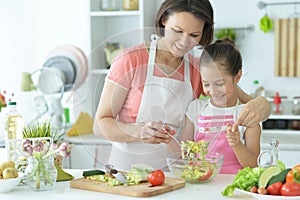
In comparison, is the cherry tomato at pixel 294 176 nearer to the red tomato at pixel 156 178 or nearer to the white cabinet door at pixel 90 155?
the red tomato at pixel 156 178

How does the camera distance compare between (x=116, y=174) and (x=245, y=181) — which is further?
(x=116, y=174)

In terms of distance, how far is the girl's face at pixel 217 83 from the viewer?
2.04 meters

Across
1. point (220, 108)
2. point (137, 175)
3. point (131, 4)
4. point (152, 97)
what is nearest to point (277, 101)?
point (131, 4)

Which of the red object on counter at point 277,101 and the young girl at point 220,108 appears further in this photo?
the red object on counter at point 277,101

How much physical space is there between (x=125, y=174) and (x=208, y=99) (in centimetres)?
40

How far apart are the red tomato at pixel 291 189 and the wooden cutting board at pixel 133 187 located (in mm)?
385

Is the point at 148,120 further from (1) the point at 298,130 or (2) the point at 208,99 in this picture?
(1) the point at 298,130

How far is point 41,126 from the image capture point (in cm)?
216

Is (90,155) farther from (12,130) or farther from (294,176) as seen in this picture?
(294,176)

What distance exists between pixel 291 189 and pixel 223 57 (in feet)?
2.06

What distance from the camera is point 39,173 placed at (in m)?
1.90

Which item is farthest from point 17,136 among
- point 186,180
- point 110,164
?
point 186,180

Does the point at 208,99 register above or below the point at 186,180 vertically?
above

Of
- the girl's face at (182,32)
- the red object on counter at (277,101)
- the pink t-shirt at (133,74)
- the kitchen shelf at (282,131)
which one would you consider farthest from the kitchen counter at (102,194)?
the red object on counter at (277,101)
